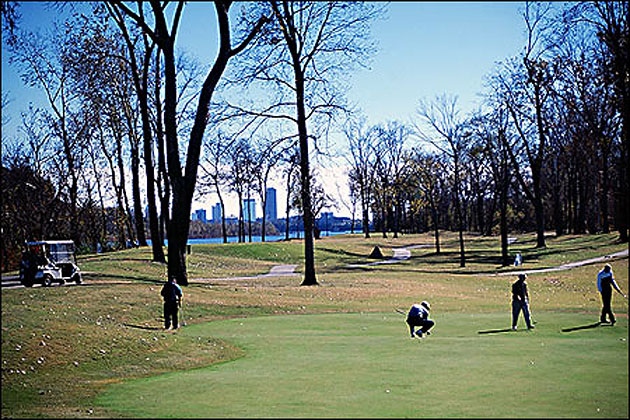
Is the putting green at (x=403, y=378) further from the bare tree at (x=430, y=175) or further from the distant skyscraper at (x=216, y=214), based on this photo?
the distant skyscraper at (x=216, y=214)

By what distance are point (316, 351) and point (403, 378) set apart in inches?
180

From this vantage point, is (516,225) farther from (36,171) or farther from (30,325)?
(30,325)

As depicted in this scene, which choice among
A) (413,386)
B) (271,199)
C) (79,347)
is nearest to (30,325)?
(79,347)

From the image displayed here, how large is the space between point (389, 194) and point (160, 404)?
74073 millimetres

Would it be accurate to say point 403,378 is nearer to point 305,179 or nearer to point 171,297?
point 171,297

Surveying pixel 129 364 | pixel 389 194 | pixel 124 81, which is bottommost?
pixel 129 364

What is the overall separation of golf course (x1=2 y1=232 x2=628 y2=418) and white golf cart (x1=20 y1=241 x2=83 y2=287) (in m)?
0.53

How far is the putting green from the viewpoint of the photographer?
7.75m

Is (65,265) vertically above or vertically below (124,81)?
below

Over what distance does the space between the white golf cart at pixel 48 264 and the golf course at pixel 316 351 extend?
529 mm

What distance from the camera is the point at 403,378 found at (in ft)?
35.4

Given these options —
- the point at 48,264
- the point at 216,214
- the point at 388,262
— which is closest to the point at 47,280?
the point at 48,264

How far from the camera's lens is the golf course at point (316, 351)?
8586 millimetres

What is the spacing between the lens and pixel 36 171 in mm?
41188
